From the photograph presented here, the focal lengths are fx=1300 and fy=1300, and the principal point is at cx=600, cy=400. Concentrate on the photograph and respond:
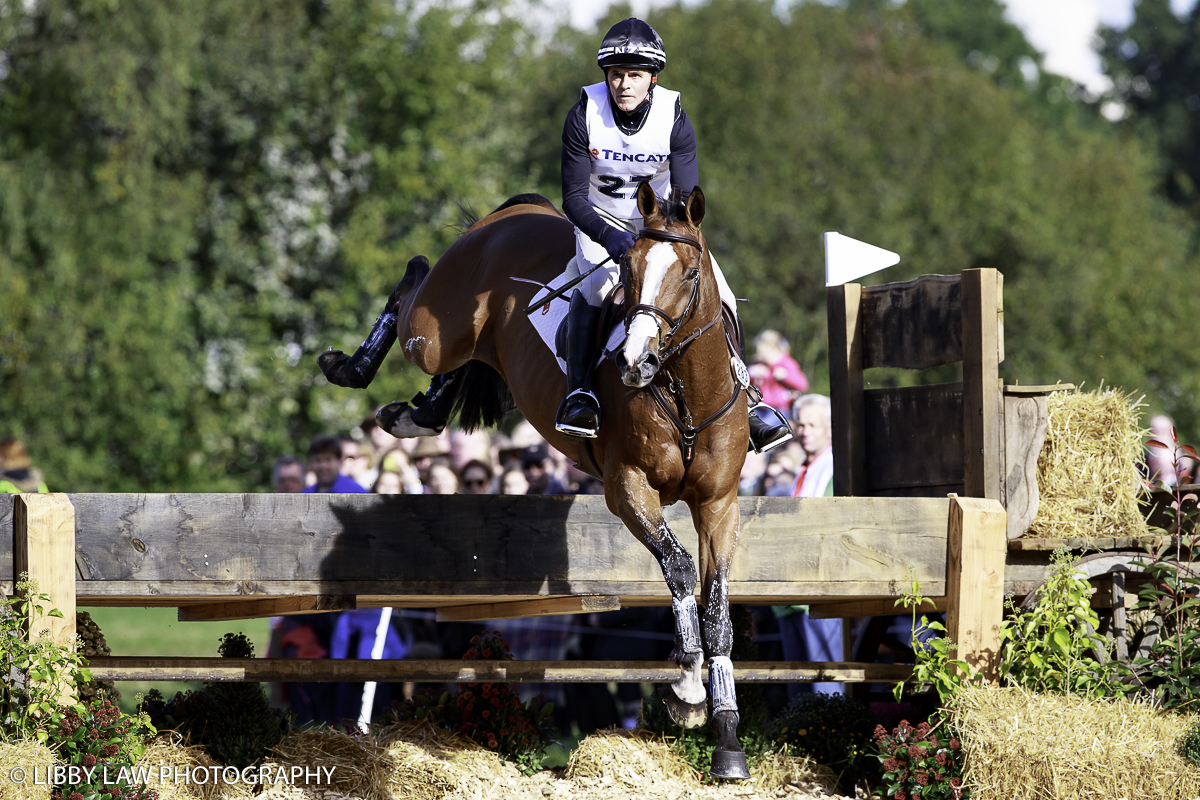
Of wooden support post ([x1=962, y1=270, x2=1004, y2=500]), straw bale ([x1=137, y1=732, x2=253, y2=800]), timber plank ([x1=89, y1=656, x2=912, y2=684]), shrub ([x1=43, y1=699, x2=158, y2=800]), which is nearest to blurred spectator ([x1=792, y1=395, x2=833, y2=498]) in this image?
wooden support post ([x1=962, y1=270, x2=1004, y2=500])

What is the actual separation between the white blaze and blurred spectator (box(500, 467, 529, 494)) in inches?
189

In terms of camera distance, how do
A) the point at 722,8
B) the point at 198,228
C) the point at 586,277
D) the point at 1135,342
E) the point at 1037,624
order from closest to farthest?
the point at 586,277
the point at 1037,624
the point at 198,228
the point at 1135,342
the point at 722,8

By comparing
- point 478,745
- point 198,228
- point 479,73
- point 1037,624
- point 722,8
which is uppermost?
point 722,8

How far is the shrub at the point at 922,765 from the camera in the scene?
5.66 meters

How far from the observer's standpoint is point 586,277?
5465 millimetres

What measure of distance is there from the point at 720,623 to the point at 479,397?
246 centimetres

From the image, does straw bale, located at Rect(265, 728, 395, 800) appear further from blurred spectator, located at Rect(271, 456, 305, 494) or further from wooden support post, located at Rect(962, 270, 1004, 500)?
blurred spectator, located at Rect(271, 456, 305, 494)

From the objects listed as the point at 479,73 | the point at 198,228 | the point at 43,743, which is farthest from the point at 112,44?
the point at 43,743

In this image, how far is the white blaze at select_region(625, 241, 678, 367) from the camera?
4535mm

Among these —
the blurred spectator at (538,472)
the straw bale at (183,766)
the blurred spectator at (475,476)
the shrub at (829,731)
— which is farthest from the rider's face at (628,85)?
the blurred spectator at (475,476)

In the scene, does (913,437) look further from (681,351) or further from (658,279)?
(658,279)

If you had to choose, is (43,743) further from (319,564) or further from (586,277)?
(586,277)

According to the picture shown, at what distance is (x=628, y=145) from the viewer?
→ 564 centimetres

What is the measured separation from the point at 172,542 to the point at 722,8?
92.7ft
